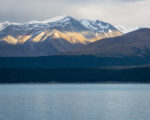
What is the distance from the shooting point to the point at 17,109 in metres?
73.4

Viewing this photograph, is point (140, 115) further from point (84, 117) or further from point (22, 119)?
point (22, 119)

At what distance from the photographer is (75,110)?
7212 cm

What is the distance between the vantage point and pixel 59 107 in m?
77.0

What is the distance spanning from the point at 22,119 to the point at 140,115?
1626cm

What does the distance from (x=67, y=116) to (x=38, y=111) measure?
7.93 metres

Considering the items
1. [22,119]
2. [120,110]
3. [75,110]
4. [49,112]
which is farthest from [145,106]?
[22,119]

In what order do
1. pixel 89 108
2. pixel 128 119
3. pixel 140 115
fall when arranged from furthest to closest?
pixel 89 108
pixel 140 115
pixel 128 119

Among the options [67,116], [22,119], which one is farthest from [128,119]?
[22,119]

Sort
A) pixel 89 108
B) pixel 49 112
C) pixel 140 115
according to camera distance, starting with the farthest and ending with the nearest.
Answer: pixel 89 108 < pixel 49 112 < pixel 140 115

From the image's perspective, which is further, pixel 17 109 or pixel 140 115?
pixel 17 109

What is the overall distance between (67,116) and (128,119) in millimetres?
9045

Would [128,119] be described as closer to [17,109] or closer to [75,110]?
[75,110]

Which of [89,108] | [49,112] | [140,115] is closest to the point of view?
[140,115]

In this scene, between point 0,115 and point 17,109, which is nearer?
point 0,115
